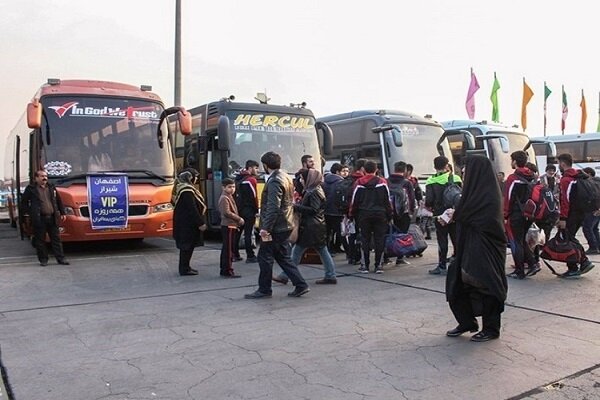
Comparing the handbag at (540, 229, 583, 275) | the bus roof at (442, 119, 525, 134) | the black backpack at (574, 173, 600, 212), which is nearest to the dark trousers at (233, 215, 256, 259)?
the handbag at (540, 229, 583, 275)

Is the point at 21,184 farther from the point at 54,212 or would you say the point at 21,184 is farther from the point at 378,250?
the point at 378,250

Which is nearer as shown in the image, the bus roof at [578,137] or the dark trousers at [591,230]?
the dark trousers at [591,230]

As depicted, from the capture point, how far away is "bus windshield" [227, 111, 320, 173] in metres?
12.4

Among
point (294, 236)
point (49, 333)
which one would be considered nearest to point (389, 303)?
point (294, 236)

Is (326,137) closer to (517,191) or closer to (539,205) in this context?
(517,191)

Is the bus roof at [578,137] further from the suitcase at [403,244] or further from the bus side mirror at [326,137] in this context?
the suitcase at [403,244]

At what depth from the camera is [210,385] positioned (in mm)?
3994

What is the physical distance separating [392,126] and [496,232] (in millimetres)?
9813

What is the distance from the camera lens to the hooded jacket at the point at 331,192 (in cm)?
937

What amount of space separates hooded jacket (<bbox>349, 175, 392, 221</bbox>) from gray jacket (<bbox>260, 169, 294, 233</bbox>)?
1.82 meters

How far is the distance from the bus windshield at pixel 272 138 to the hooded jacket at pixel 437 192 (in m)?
4.79

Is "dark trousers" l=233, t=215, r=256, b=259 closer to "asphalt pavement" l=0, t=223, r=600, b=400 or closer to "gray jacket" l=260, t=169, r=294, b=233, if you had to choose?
"asphalt pavement" l=0, t=223, r=600, b=400

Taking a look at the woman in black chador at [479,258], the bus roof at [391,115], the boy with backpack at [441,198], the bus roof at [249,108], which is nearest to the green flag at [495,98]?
the bus roof at [391,115]

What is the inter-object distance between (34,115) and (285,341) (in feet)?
22.5
